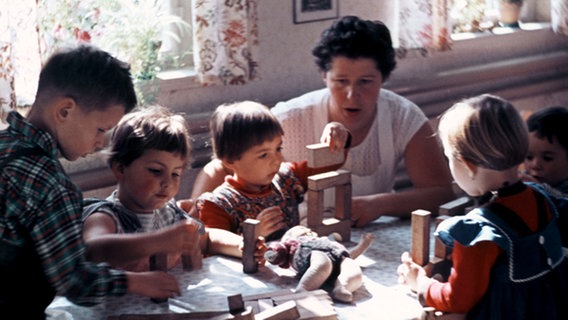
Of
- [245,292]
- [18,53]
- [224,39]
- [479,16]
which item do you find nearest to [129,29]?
[224,39]

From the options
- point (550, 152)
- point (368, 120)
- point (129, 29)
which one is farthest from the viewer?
point (129, 29)

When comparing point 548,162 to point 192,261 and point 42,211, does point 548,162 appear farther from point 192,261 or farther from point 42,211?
point 42,211

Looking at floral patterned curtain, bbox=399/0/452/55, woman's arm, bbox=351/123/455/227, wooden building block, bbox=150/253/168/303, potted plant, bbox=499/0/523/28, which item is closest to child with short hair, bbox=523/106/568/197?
woman's arm, bbox=351/123/455/227

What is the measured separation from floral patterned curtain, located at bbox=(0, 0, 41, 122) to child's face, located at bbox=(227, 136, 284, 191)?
30.2 inches

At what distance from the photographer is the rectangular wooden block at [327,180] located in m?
2.04

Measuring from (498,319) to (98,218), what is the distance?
84 cm

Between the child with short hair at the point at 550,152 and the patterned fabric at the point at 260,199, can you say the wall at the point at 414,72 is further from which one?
the child with short hair at the point at 550,152

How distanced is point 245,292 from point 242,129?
48 cm

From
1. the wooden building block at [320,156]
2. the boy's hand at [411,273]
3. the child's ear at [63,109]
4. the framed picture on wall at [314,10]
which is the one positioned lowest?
the boy's hand at [411,273]

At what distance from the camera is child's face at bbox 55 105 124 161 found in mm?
1587

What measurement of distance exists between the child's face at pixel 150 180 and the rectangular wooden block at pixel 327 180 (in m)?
0.35

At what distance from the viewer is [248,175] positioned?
2.12 metres

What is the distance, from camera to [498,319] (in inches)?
63.3

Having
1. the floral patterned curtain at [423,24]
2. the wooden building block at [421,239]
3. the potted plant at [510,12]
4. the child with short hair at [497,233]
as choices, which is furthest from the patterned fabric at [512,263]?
the potted plant at [510,12]
